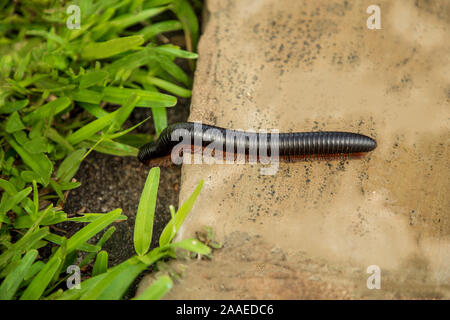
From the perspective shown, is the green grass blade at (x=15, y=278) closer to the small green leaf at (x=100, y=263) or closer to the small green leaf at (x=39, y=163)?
the small green leaf at (x=100, y=263)

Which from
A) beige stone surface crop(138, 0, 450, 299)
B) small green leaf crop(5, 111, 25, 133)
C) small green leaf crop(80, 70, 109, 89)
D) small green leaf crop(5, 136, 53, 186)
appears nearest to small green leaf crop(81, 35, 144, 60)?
Result: small green leaf crop(80, 70, 109, 89)

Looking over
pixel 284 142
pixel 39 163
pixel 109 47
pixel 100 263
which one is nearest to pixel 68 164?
pixel 39 163

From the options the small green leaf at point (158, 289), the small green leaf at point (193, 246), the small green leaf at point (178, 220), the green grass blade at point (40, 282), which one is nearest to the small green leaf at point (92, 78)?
the small green leaf at point (178, 220)

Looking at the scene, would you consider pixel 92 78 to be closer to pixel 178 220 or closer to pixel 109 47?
pixel 109 47

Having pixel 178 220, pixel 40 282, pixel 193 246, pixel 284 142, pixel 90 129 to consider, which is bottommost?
pixel 40 282

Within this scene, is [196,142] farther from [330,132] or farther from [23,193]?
[23,193]

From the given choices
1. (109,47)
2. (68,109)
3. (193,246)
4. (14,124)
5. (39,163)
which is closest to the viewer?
(193,246)

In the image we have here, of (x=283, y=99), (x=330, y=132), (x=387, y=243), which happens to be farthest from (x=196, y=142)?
(x=387, y=243)
